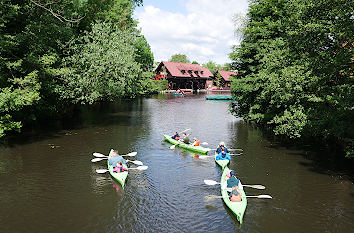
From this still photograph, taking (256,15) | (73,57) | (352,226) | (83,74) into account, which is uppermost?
(256,15)

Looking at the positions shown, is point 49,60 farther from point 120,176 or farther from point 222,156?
point 222,156

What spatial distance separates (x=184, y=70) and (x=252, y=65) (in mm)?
64250

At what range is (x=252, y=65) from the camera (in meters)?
27.4

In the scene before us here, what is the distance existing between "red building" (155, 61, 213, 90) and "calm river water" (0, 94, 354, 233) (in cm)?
6490

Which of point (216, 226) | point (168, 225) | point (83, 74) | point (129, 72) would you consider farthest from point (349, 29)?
point (83, 74)

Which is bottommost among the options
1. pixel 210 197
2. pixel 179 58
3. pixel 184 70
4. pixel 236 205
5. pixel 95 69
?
pixel 210 197

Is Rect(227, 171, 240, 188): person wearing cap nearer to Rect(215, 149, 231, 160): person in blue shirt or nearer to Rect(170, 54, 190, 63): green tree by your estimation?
Rect(215, 149, 231, 160): person in blue shirt

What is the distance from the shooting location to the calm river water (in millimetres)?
10602

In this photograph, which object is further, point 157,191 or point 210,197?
point 157,191

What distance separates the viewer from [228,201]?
→ 466 inches

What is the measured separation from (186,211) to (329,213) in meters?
5.99

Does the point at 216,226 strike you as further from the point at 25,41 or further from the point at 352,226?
the point at 25,41

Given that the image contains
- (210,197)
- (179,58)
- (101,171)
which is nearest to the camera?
(210,197)

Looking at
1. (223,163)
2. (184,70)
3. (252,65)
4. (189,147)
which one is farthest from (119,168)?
(184,70)
